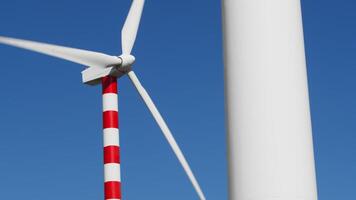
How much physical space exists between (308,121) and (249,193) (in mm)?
701

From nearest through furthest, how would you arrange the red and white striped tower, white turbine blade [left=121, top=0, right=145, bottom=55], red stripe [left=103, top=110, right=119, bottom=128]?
1. the red and white striped tower
2. red stripe [left=103, top=110, right=119, bottom=128]
3. white turbine blade [left=121, top=0, right=145, bottom=55]

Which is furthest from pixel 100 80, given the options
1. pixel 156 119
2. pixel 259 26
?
pixel 259 26

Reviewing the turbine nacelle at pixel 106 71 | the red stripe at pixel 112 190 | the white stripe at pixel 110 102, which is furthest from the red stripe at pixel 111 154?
the turbine nacelle at pixel 106 71

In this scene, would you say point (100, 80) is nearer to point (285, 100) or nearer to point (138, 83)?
point (138, 83)

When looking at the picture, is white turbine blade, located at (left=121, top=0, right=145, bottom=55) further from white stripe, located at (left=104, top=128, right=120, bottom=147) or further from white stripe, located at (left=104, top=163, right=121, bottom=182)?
white stripe, located at (left=104, top=163, right=121, bottom=182)

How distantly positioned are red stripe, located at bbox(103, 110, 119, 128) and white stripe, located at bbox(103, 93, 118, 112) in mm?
107

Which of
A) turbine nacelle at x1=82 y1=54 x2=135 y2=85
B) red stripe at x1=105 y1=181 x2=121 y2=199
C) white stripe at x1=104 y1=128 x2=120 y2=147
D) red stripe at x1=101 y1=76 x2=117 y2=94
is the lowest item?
red stripe at x1=105 y1=181 x2=121 y2=199

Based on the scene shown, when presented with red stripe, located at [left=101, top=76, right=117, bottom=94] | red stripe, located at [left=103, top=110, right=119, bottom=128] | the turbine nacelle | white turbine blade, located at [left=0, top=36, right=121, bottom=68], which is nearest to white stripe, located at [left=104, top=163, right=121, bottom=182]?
red stripe, located at [left=103, top=110, right=119, bottom=128]

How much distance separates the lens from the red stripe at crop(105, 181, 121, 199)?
15.4 meters

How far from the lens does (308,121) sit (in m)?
4.92

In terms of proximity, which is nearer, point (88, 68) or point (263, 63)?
point (263, 63)

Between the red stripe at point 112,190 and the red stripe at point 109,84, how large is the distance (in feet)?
8.92

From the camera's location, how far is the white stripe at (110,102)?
55.1ft

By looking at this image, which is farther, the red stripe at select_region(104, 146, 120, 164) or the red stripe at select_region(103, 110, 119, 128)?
the red stripe at select_region(103, 110, 119, 128)
